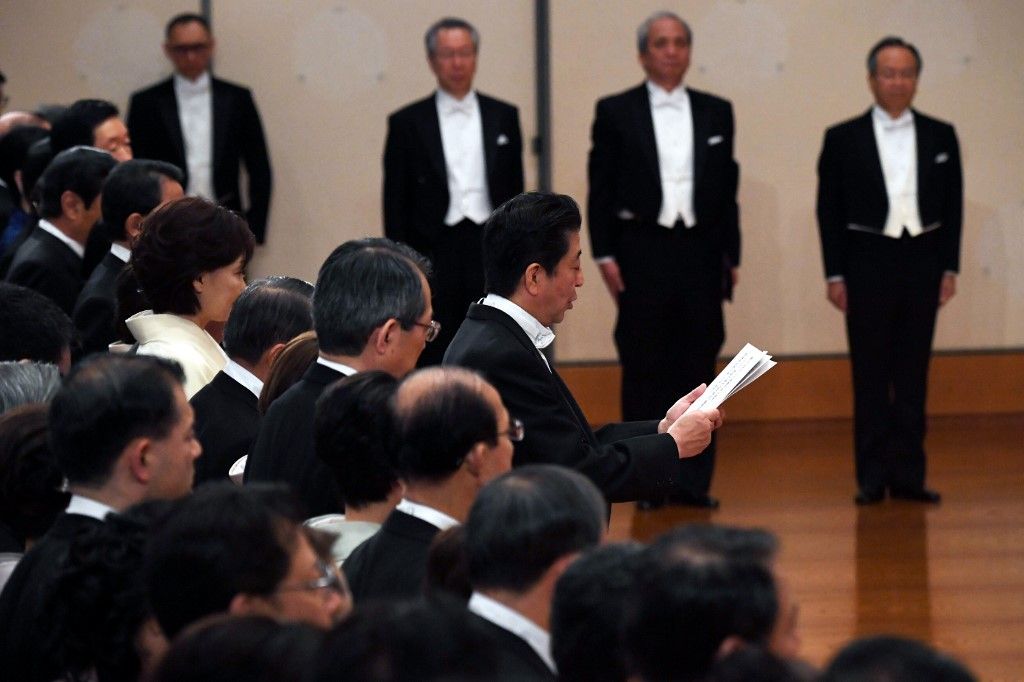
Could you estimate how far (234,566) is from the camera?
2.00 m

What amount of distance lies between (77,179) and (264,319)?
5.75 feet

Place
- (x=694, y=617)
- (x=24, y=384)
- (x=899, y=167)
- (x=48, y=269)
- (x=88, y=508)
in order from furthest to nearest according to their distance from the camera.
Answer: (x=899, y=167) < (x=48, y=269) < (x=24, y=384) < (x=88, y=508) < (x=694, y=617)

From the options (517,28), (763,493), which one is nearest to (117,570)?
(763,493)

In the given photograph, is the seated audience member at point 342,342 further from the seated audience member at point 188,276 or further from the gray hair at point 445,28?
the gray hair at point 445,28

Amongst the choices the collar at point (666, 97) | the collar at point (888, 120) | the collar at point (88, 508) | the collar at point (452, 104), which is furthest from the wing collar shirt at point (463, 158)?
the collar at point (88, 508)

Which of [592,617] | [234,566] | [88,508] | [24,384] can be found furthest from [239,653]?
[24,384]

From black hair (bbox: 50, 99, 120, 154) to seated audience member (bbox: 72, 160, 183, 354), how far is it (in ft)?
4.52

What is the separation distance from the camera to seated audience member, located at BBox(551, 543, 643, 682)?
199 cm

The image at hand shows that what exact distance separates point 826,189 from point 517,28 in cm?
210

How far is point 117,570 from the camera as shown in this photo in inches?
87.0

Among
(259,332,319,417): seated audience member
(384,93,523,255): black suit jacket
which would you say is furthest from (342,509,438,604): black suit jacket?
(384,93,523,255): black suit jacket

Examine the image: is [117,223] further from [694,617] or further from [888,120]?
[888,120]

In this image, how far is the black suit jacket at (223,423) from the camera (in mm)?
3270

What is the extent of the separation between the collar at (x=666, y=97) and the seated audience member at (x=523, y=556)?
5.10 metres
